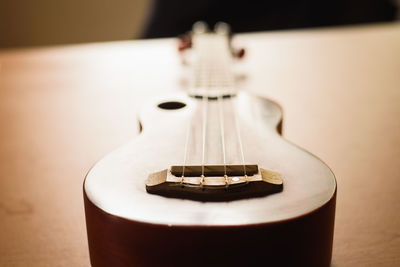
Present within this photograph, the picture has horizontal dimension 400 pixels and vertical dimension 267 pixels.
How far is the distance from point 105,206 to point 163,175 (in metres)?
0.07

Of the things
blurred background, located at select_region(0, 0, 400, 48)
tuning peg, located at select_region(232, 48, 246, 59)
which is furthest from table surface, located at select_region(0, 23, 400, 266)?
blurred background, located at select_region(0, 0, 400, 48)

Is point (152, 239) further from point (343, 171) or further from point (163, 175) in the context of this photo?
point (343, 171)

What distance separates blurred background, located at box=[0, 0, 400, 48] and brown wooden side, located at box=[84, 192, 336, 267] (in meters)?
1.52

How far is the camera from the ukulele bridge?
410 millimetres

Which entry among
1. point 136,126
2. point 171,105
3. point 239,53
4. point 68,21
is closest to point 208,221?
point 171,105

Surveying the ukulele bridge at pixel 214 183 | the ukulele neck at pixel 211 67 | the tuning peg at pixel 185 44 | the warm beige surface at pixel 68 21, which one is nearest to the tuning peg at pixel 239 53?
the ukulele neck at pixel 211 67

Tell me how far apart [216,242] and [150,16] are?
161 centimetres

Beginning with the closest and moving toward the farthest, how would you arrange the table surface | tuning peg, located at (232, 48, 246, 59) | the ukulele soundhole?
the table surface, the ukulele soundhole, tuning peg, located at (232, 48, 246, 59)

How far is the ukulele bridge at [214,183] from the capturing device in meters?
0.41

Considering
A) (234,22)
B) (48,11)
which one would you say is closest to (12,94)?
(234,22)

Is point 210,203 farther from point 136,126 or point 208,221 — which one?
point 136,126

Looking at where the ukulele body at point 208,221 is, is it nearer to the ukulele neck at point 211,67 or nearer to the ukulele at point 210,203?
the ukulele at point 210,203

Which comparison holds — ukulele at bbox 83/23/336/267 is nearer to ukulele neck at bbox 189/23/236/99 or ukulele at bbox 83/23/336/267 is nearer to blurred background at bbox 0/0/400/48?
ukulele neck at bbox 189/23/236/99

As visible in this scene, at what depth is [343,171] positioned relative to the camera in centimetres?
66
